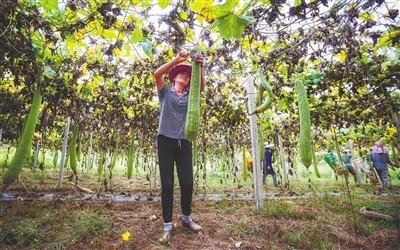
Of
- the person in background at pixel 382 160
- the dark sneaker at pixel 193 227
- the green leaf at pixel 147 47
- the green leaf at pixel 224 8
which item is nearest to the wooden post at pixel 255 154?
the dark sneaker at pixel 193 227

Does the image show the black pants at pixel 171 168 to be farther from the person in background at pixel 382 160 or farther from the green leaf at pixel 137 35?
the person in background at pixel 382 160

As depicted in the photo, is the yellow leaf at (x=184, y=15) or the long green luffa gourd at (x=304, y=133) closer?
the long green luffa gourd at (x=304, y=133)

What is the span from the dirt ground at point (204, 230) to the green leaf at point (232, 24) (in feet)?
7.63

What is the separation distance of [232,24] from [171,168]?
6.10ft

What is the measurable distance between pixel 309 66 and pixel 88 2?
4.23 m

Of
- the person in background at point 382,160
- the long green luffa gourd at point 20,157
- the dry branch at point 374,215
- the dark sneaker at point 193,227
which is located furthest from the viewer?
the person in background at point 382,160

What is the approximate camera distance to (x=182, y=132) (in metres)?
3.34

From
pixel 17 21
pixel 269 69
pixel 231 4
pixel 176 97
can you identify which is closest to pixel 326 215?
pixel 269 69

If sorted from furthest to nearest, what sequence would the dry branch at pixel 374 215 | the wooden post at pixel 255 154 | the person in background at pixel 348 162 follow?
the person in background at pixel 348 162 → the wooden post at pixel 255 154 → the dry branch at pixel 374 215

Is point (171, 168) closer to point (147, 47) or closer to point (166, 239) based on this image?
point (166, 239)

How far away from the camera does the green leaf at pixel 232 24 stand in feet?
6.61

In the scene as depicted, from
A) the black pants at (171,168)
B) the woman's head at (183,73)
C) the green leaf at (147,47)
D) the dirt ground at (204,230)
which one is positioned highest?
the green leaf at (147,47)

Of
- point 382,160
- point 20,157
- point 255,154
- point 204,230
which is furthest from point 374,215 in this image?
point 382,160

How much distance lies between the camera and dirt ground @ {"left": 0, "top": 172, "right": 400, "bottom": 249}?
3258mm
